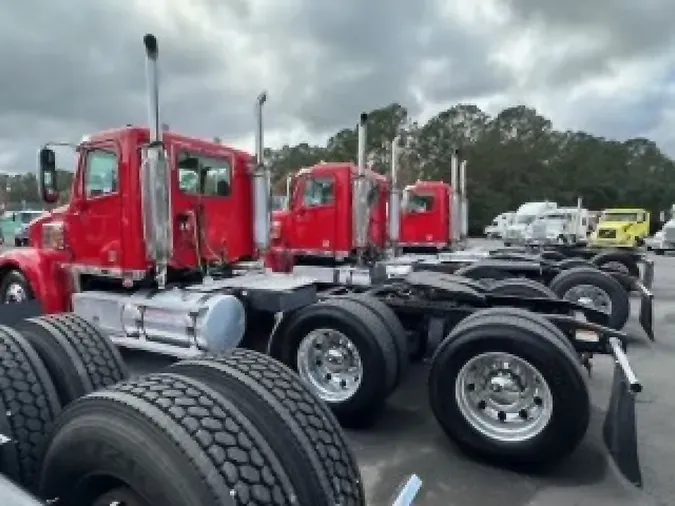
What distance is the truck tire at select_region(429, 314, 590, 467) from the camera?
3.68 metres

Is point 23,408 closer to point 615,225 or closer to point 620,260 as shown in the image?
point 620,260

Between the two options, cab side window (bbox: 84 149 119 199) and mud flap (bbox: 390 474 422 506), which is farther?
cab side window (bbox: 84 149 119 199)

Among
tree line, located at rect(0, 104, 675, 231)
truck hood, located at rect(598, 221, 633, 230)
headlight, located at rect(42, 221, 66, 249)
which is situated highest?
tree line, located at rect(0, 104, 675, 231)

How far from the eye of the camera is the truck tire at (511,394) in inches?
145

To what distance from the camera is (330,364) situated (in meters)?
4.85

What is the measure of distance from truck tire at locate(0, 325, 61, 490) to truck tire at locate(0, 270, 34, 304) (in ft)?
15.7

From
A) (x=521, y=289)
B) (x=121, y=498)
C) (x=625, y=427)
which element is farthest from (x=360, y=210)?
(x=121, y=498)

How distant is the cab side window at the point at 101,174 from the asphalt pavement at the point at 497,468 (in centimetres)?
350

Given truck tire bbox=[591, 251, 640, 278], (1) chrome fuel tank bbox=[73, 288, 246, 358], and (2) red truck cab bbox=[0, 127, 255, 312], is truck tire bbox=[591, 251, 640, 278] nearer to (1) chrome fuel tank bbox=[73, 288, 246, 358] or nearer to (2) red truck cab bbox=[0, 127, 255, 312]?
(2) red truck cab bbox=[0, 127, 255, 312]

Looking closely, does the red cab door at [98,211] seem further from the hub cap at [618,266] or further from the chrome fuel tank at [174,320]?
the hub cap at [618,266]

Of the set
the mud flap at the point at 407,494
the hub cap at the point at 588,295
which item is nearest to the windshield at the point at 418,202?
the hub cap at the point at 588,295

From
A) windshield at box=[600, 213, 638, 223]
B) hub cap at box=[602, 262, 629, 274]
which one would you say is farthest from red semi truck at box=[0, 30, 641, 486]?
windshield at box=[600, 213, 638, 223]

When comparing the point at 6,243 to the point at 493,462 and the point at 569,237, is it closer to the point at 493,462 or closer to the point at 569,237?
the point at 569,237

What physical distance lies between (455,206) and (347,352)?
9330 millimetres
